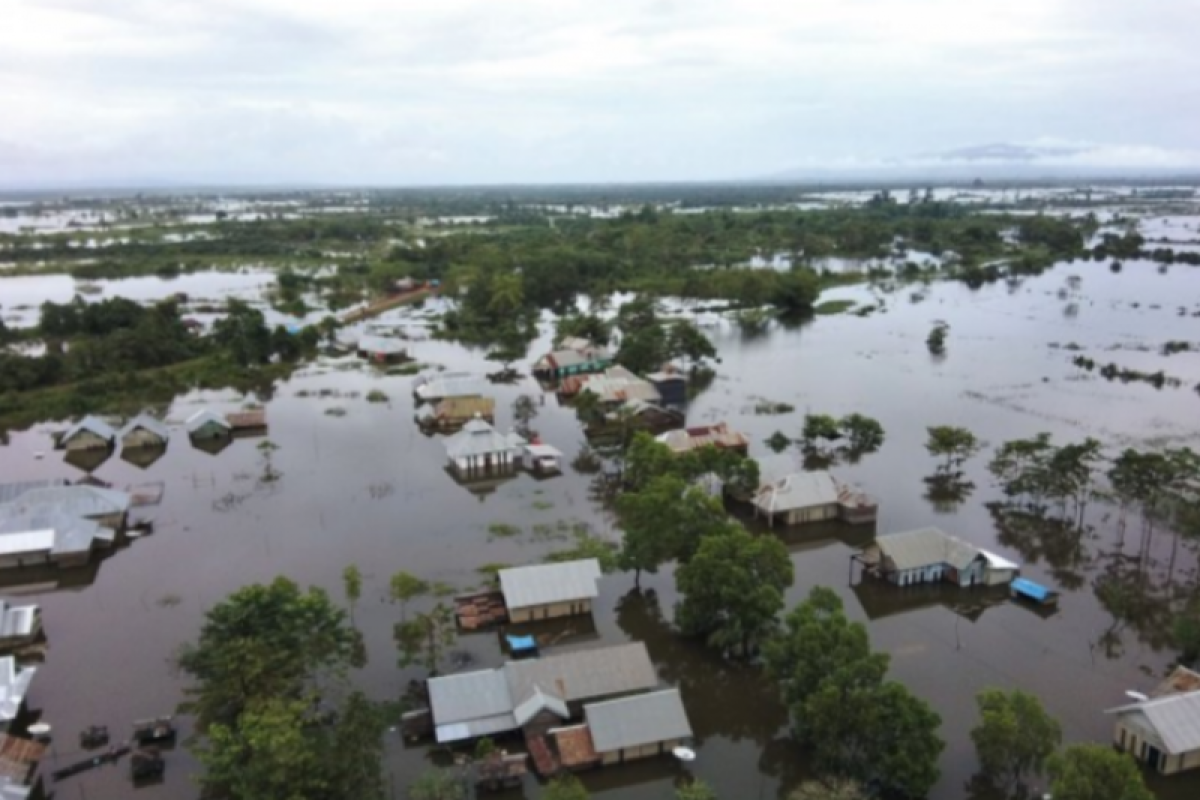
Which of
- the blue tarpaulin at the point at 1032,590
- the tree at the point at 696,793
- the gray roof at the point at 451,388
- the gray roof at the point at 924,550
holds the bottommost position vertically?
the blue tarpaulin at the point at 1032,590

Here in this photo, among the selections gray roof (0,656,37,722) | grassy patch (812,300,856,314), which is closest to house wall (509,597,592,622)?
gray roof (0,656,37,722)

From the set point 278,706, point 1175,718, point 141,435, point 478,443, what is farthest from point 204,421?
point 1175,718

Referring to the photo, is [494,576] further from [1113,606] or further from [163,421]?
[163,421]

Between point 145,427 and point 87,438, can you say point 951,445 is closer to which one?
point 145,427

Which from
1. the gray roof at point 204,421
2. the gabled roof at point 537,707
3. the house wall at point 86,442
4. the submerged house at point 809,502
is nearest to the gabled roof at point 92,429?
the house wall at point 86,442

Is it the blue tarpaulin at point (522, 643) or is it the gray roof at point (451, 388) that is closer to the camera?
the blue tarpaulin at point (522, 643)

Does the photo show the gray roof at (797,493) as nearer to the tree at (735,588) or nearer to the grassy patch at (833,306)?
the tree at (735,588)
